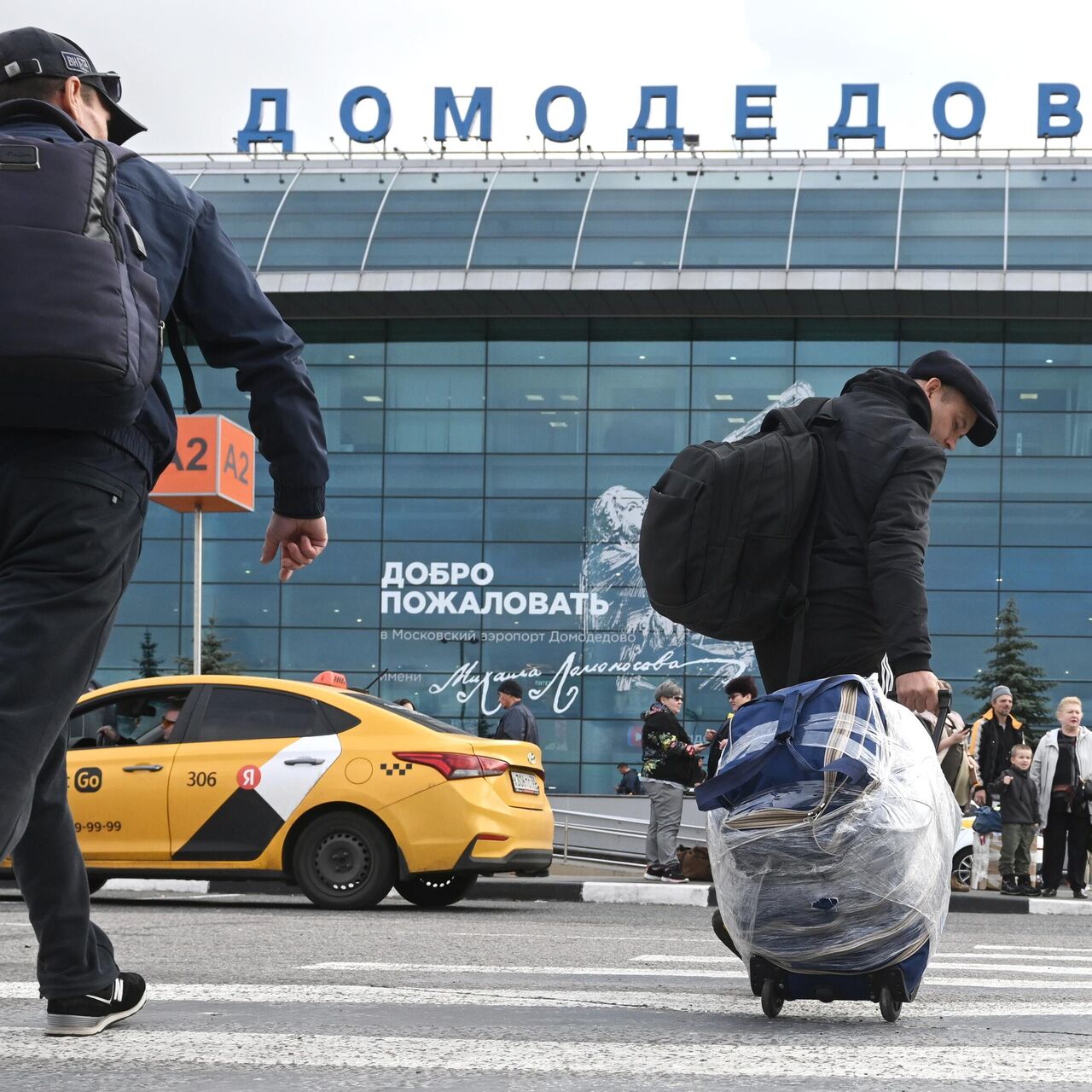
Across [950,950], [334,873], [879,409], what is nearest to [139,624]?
[334,873]

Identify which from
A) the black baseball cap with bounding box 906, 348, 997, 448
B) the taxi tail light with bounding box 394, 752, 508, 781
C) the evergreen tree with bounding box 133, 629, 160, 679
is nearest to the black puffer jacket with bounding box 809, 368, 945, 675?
the black baseball cap with bounding box 906, 348, 997, 448

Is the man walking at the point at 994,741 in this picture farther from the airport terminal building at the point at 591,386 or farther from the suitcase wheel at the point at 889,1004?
the airport terminal building at the point at 591,386

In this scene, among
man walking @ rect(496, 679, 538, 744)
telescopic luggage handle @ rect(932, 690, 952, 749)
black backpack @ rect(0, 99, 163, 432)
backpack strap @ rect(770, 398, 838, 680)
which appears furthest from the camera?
man walking @ rect(496, 679, 538, 744)

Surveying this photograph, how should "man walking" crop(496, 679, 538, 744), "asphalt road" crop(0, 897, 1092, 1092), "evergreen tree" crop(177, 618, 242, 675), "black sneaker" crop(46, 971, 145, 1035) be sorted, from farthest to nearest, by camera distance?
"evergreen tree" crop(177, 618, 242, 675)
"man walking" crop(496, 679, 538, 744)
"black sneaker" crop(46, 971, 145, 1035)
"asphalt road" crop(0, 897, 1092, 1092)

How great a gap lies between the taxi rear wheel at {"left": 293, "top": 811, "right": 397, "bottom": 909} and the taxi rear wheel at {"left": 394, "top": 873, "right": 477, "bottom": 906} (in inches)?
24.6

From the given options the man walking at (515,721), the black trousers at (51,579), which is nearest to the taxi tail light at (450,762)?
the man walking at (515,721)

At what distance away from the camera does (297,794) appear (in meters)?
10.9

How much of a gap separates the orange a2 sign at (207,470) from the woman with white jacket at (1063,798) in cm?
788

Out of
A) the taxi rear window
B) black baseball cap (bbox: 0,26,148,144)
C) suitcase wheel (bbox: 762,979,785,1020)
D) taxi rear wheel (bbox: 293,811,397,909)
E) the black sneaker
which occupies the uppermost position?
black baseball cap (bbox: 0,26,148,144)

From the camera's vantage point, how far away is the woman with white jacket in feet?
50.5

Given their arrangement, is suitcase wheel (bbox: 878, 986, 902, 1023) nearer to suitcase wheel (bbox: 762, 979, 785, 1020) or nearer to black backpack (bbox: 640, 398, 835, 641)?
suitcase wheel (bbox: 762, 979, 785, 1020)

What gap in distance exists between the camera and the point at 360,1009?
13.6 feet

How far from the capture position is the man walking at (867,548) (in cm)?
427

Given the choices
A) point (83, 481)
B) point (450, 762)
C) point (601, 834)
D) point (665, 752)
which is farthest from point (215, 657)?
point (83, 481)
